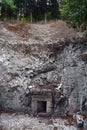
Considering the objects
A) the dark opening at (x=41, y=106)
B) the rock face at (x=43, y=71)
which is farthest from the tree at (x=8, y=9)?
the dark opening at (x=41, y=106)

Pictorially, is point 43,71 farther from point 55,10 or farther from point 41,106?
point 55,10

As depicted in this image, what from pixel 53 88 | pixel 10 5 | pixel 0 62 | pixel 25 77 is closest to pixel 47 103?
pixel 53 88

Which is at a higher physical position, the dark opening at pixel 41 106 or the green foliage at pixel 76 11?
the green foliage at pixel 76 11

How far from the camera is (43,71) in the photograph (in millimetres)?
16359

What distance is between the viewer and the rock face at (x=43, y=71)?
1557cm

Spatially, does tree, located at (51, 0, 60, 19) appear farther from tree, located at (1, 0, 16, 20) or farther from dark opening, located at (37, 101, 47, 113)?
dark opening, located at (37, 101, 47, 113)

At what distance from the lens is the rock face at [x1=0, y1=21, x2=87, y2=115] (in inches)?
613

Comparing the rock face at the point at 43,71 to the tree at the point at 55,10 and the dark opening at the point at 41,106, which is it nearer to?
the dark opening at the point at 41,106

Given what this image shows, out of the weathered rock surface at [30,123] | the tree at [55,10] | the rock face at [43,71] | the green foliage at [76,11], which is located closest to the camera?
the green foliage at [76,11]

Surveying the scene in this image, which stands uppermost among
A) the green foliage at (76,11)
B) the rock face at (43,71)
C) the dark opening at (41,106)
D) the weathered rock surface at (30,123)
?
the green foliage at (76,11)

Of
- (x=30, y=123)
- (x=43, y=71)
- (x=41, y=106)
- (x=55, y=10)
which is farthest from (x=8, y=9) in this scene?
(x=30, y=123)

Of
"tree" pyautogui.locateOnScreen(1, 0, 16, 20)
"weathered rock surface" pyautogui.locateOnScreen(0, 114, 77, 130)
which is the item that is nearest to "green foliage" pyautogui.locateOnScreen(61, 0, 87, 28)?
"weathered rock surface" pyautogui.locateOnScreen(0, 114, 77, 130)

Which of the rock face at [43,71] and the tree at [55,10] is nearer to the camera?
the rock face at [43,71]

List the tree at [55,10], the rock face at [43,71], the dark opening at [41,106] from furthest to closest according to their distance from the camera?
the tree at [55,10] → the dark opening at [41,106] → the rock face at [43,71]
